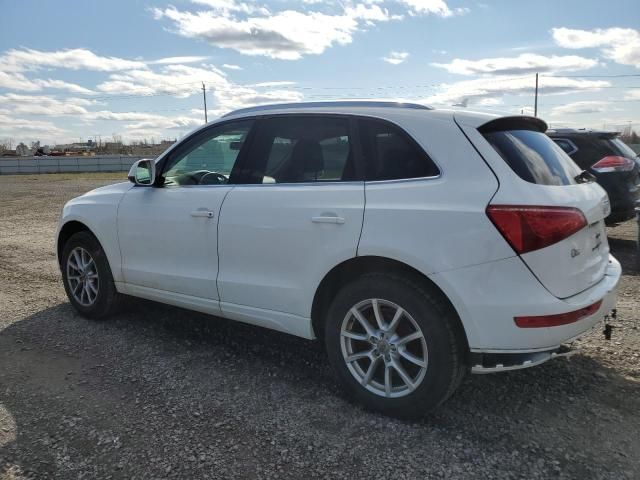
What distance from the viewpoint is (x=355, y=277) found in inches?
126

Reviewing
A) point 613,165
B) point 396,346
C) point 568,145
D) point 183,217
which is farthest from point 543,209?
point 568,145

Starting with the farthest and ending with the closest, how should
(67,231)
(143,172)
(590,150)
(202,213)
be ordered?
(590,150) → (67,231) → (143,172) → (202,213)

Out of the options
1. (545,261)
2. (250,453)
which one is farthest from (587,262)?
(250,453)

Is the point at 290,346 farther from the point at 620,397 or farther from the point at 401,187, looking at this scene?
the point at 620,397

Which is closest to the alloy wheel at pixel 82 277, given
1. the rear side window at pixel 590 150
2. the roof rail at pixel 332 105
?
the roof rail at pixel 332 105

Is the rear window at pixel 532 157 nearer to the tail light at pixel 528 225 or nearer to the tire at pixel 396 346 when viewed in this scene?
the tail light at pixel 528 225

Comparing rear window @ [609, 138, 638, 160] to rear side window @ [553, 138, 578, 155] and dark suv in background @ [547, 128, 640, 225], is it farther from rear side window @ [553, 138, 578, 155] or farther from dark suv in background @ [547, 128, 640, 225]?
rear side window @ [553, 138, 578, 155]

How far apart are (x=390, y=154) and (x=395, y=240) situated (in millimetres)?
557

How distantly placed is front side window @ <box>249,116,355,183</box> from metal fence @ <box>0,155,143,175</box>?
4488 cm

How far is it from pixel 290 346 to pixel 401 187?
72.9 inches

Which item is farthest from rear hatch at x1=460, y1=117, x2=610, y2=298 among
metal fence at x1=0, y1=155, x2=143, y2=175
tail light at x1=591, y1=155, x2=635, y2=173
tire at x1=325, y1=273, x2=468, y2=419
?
metal fence at x1=0, y1=155, x2=143, y2=175

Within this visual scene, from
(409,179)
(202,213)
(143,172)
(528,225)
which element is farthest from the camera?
(143,172)

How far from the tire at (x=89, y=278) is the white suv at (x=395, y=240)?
94 cm

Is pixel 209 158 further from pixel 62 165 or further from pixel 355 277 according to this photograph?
pixel 62 165
